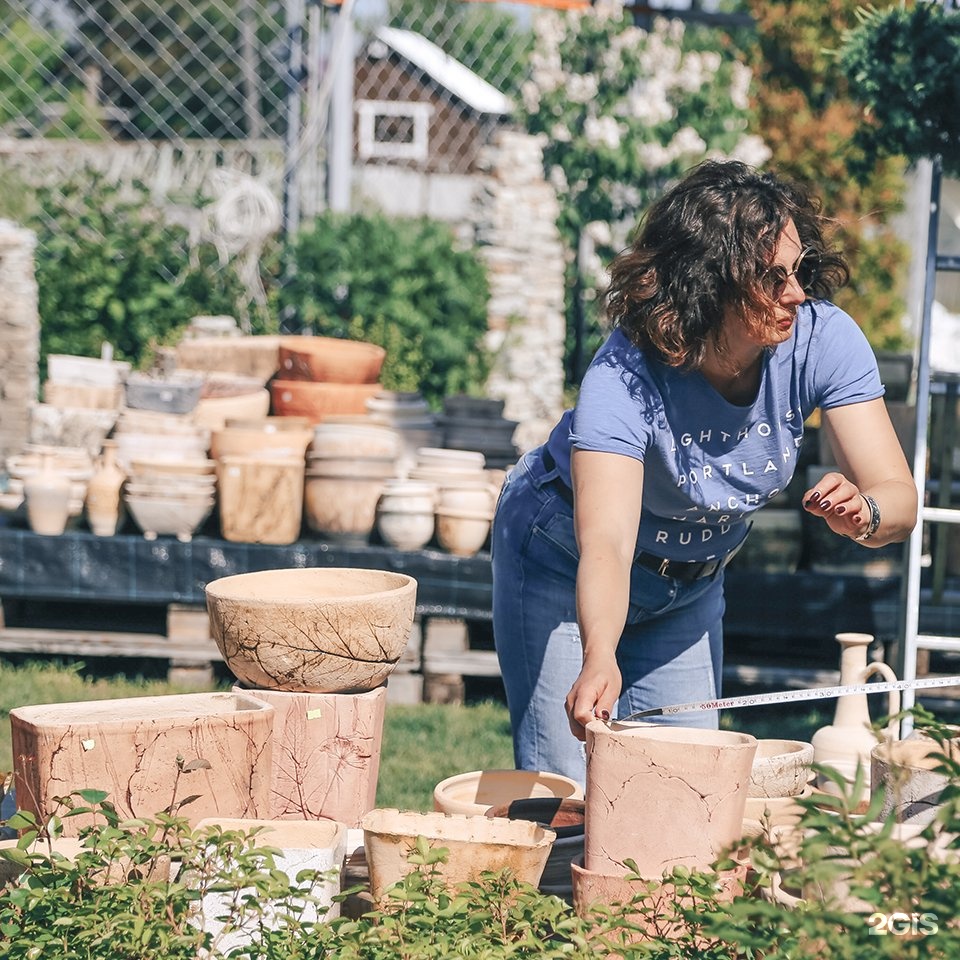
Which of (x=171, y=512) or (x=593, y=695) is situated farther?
(x=171, y=512)

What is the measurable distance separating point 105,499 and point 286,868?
10.4 feet

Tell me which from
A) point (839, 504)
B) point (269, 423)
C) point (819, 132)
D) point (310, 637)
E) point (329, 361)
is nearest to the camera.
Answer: point (839, 504)

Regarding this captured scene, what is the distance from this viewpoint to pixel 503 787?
210 centimetres

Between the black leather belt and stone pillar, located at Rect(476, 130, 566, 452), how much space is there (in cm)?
562

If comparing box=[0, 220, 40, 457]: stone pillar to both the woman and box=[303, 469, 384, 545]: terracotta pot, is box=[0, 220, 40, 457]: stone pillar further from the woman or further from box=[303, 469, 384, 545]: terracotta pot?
the woman

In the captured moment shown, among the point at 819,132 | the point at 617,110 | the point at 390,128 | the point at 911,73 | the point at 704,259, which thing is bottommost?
the point at 704,259

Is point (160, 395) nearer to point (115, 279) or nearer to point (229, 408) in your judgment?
point (229, 408)

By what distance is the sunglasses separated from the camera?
6.42ft

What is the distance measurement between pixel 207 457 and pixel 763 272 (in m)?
3.34

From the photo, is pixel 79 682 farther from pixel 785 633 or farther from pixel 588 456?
pixel 588 456

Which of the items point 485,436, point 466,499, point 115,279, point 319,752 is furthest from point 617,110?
point 319,752

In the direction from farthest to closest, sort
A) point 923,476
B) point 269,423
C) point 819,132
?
point 819,132, point 269,423, point 923,476

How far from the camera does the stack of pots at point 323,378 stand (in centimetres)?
551

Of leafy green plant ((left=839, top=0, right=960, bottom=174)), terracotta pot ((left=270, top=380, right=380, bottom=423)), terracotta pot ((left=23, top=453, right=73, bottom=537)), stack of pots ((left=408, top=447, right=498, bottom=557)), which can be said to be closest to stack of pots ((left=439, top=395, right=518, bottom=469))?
terracotta pot ((left=270, top=380, right=380, bottom=423))
